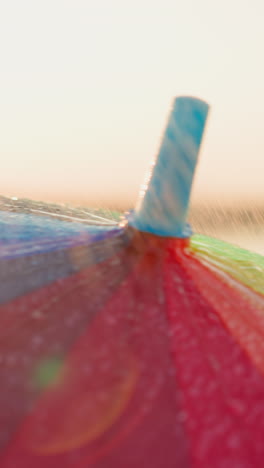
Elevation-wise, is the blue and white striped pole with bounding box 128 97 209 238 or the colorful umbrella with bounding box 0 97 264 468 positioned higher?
the blue and white striped pole with bounding box 128 97 209 238

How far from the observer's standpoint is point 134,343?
0.82 metres

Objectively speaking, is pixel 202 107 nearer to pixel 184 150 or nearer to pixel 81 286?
pixel 184 150

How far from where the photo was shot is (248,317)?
1080mm

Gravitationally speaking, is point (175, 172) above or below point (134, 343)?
above

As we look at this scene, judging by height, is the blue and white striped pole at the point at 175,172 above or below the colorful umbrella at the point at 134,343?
above

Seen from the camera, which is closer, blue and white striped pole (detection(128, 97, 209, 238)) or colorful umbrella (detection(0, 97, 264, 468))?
colorful umbrella (detection(0, 97, 264, 468))

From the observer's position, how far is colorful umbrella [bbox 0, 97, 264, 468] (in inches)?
26.0

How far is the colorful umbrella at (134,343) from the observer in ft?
2.17

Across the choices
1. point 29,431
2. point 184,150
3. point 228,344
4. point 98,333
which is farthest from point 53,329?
point 184,150

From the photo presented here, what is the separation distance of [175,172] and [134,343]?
372 mm

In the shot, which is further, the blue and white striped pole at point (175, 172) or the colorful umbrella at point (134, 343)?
the blue and white striped pole at point (175, 172)

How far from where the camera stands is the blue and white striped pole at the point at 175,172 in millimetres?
1020

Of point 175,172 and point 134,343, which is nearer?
point 134,343

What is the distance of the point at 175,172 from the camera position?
1.02 metres
